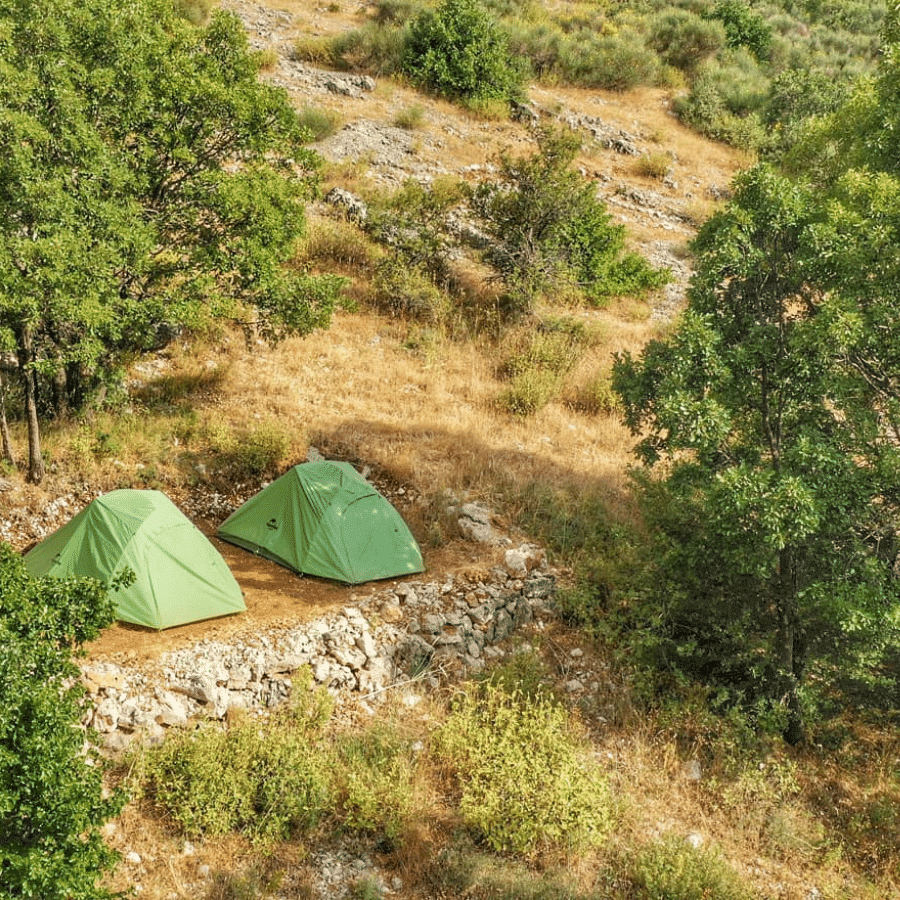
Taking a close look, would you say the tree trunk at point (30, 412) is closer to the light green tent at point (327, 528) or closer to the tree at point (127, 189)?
the tree at point (127, 189)

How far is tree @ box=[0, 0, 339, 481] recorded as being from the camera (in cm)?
1038

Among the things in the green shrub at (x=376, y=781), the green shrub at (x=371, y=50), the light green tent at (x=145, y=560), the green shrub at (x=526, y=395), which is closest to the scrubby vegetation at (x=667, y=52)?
the green shrub at (x=371, y=50)

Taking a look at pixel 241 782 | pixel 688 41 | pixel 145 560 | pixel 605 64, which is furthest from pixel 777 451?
pixel 688 41

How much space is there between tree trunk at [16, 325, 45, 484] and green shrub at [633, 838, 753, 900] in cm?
964

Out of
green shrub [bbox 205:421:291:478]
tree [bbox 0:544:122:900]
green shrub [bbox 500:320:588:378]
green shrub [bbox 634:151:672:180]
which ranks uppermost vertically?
green shrub [bbox 634:151:672:180]

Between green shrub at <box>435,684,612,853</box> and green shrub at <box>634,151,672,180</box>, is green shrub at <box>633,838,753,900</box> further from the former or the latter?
green shrub at <box>634,151,672,180</box>

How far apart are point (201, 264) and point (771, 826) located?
10972 millimetres

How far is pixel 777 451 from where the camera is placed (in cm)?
878

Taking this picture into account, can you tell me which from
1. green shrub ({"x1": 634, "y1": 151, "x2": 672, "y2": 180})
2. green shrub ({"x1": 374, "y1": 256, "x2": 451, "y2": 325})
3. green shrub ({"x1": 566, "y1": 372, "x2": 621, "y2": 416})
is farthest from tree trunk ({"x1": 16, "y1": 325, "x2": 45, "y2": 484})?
green shrub ({"x1": 634, "y1": 151, "x2": 672, "y2": 180})

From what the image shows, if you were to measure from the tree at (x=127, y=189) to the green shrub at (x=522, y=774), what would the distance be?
23.1 feet

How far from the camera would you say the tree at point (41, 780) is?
5215 millimetres

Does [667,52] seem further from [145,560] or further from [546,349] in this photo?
[145,560]

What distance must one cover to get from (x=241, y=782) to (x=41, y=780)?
297cm

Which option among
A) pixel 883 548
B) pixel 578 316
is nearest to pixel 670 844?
pixel 883 548
